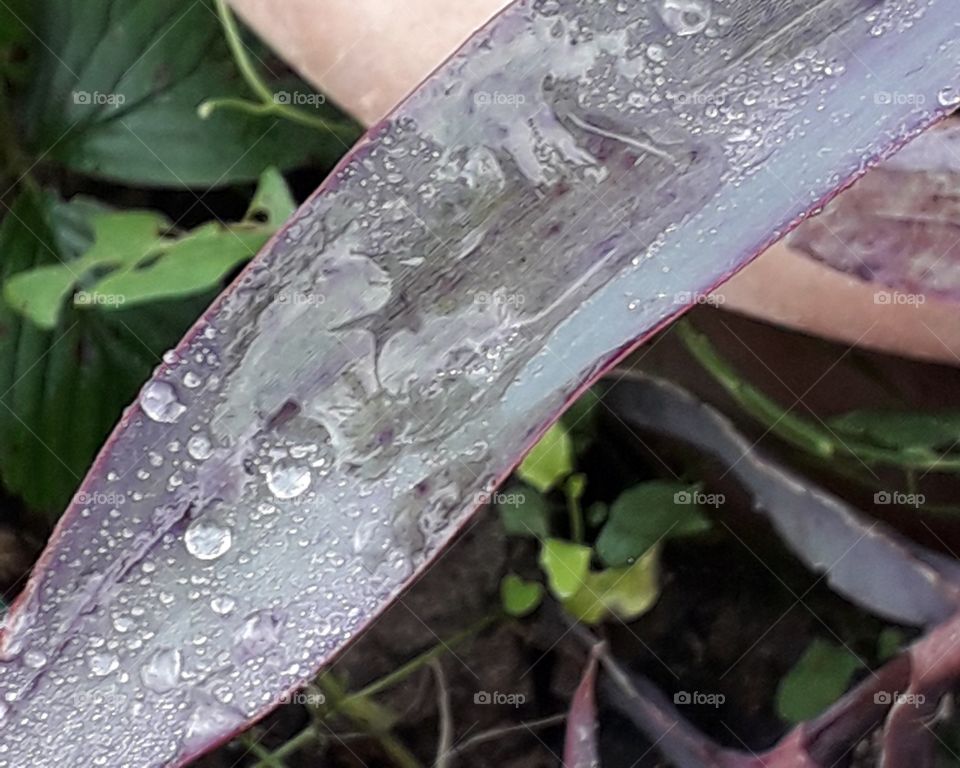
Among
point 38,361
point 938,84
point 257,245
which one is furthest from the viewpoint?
point 38,361

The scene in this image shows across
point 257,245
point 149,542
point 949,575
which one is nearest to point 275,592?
point 149,542

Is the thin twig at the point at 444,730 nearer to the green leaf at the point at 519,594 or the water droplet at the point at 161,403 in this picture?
the green leaf at the point at 519,594

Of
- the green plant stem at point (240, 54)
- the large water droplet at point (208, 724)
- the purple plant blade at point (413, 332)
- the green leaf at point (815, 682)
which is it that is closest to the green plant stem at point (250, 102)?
the green plant stem at point (240, 54)

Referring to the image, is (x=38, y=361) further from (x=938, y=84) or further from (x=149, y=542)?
(x=938, y=84)

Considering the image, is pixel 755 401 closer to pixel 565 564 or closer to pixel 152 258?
pixel 565 564

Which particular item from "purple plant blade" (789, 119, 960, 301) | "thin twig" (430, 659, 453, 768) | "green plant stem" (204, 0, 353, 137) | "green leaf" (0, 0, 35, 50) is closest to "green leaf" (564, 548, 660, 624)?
"thin twig" (430, 659, 453, 768)

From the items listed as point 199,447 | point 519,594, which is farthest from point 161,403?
point 519,594
